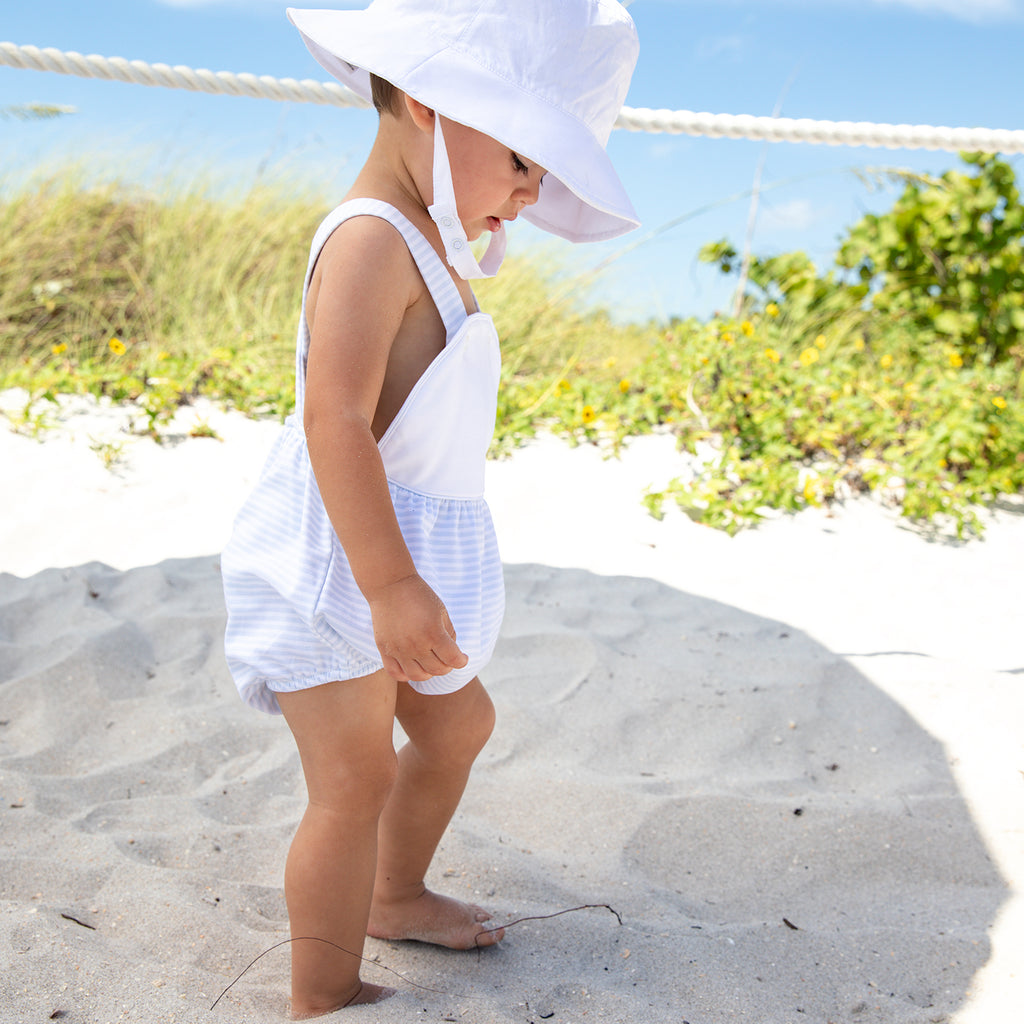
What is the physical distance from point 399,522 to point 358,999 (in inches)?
26.3

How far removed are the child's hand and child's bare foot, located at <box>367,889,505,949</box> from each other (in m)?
0.59

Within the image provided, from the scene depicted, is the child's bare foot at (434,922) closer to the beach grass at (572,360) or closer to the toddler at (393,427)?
the toddler at (393,427)

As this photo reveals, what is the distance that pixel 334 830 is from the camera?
50.1 inches

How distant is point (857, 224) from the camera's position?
5910 mm

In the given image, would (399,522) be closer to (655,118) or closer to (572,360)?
(655,118)

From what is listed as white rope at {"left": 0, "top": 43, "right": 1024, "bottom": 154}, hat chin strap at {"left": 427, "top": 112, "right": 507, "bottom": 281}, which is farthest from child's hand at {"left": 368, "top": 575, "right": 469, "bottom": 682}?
white rope at {"left": 0, "top": 43, "right": 1024, "bottom": 154}

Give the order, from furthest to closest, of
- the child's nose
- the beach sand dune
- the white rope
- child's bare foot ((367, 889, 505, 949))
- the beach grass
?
the beach grass < the white rope < child's bare foot ((367, 889, 505, 949)) < the beach sand dune < the child's nose

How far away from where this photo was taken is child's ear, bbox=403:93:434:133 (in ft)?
3.92

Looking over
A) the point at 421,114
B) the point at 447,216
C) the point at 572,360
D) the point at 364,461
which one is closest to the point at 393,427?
the point at 364,461

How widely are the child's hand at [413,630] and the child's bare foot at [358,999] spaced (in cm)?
50

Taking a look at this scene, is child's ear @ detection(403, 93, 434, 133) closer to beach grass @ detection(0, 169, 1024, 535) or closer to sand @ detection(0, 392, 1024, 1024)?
sand @ detection(0, 392, 1024, 1024)

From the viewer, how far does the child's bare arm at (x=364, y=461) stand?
3.78 ft

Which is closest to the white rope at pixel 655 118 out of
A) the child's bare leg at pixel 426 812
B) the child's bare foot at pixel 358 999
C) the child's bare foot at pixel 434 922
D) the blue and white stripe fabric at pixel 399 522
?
the blue and white stripe fabric at pixel 399 522

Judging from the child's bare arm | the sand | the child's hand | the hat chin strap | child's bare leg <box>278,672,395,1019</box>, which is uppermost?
the hat chin strap
